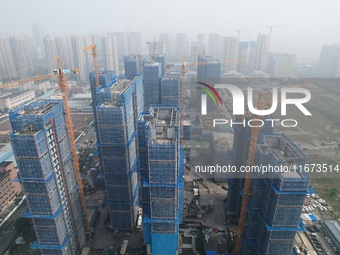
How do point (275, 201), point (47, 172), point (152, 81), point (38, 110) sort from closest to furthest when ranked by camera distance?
point (275, 201)
point (47, 172)
point (38, 110)
point (152, 81)

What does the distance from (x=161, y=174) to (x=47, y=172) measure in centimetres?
837

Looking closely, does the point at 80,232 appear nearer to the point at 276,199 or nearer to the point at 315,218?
the point at 276,199

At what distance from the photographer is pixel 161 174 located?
58.2ft

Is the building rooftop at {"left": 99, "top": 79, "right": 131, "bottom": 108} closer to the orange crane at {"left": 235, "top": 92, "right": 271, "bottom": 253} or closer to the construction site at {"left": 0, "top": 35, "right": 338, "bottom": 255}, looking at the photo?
the construction site at {"left": 0, "top": 35, "right": 338, "bottom": 255}

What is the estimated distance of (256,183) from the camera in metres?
20.2

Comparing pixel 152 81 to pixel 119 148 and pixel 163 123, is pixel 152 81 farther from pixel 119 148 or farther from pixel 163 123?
pixel 163 123

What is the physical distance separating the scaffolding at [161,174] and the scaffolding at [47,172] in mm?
6399

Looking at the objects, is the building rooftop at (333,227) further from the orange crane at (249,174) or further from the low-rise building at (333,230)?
the orange crane at (249,174)

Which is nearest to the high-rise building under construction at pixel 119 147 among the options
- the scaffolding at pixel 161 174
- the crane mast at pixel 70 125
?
the crane mast at pixel 70 125

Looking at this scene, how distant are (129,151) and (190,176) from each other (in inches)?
560

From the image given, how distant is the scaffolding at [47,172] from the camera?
17.3 m

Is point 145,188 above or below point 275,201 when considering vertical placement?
below

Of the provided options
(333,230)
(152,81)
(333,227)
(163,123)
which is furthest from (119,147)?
(333,227)

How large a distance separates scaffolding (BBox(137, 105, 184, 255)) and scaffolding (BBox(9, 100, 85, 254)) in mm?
6399
